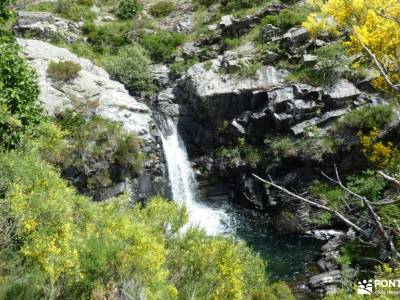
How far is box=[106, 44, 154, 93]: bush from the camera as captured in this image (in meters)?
23.8

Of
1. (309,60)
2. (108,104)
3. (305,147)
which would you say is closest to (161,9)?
(309,60)

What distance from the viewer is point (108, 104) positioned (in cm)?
1875

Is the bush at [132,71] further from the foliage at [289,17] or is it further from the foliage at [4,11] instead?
the foliage at [4,11]

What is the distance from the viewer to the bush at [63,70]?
19.0 metres

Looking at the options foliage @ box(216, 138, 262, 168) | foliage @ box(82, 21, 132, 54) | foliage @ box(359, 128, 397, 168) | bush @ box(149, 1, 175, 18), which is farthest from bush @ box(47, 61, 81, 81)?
bush @ box(149, 1, 175, 18)

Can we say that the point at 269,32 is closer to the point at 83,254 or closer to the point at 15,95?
the point at 15,95

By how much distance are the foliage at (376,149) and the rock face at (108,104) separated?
9117 millimetres

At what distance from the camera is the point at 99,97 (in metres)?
18.9

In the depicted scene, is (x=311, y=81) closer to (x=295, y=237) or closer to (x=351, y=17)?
(x=295, y=237)

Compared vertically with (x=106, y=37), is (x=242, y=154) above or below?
below

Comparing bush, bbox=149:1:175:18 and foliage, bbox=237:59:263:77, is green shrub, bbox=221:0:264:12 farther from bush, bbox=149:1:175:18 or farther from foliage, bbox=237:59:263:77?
foliage, bbox=237:59:263:77

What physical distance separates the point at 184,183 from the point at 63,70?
8.14 metres

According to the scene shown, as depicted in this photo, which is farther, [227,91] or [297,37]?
[297,37]

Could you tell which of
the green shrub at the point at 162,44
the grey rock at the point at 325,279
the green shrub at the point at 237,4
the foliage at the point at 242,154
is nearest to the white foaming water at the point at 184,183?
the foliage at the point at 242,154
